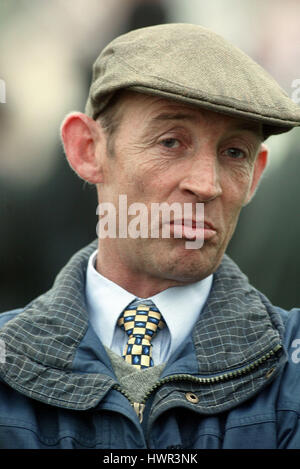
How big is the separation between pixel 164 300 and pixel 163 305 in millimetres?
20

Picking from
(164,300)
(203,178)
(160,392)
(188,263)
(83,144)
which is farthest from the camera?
(83,144)

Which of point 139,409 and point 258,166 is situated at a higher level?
point 258,166

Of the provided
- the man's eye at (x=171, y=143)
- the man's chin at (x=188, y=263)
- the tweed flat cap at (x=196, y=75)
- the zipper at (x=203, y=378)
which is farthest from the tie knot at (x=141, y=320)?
the tweed flat cap at (x=196, y=75)

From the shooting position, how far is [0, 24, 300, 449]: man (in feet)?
6.14

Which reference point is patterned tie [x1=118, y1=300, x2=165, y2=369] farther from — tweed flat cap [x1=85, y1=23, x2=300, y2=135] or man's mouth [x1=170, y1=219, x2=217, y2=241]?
tweed flat cap [x1=85, y1=23, x2=300, y2=135]

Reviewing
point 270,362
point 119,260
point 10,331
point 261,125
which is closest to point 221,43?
point 261,125

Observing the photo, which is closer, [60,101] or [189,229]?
[189,229]

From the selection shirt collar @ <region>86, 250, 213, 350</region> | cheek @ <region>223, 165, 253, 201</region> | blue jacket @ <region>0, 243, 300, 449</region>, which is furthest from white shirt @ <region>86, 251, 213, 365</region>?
cheek @ <region>223, 165, 253, 201</region>

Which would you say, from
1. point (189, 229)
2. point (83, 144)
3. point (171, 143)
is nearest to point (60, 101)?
point (83, 144)

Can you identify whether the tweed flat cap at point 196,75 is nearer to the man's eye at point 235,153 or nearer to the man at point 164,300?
the man at point 164,300

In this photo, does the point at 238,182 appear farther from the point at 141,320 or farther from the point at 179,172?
the point at 141,320

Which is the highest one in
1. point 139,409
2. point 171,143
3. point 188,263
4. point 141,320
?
point 171,143

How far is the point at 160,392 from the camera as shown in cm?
189

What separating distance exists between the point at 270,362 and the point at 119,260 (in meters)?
0.71
